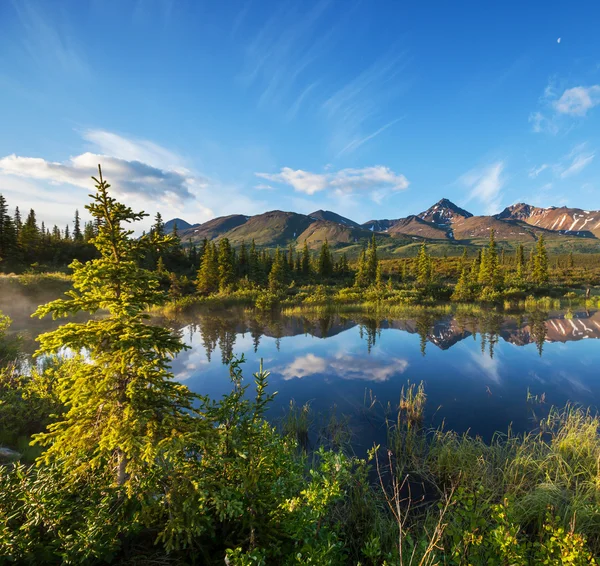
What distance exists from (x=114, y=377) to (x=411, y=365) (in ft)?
49.9

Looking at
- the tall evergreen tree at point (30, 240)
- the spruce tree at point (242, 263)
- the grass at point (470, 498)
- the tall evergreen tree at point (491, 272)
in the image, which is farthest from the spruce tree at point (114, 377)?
the tall evergreen tree at point (30, 240)

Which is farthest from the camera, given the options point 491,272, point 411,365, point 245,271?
point 245,271

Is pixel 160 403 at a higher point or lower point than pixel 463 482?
higher

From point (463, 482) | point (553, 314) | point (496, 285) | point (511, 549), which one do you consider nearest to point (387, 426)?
point (463, 482)

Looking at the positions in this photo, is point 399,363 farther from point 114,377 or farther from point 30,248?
point 30,248

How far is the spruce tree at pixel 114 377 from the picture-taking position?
348 centimetres

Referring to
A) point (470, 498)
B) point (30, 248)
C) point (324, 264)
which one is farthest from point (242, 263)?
point (470, 498)

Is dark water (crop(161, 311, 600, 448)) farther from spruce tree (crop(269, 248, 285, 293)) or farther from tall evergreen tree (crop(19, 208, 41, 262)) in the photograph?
tall evergreen tree (crop(19, 208, 41, 262))

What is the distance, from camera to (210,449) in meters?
3.55

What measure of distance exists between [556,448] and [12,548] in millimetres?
9876

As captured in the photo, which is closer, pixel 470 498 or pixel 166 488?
pixel 166 488

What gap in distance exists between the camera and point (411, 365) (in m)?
16.0

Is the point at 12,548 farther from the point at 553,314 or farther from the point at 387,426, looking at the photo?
the point at 553,314

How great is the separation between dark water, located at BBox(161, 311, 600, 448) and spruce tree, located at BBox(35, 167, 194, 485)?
333 centimetres
